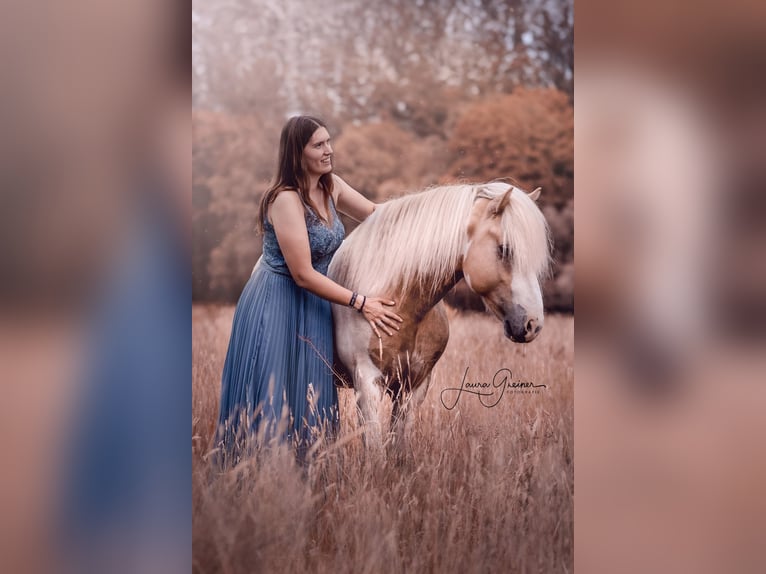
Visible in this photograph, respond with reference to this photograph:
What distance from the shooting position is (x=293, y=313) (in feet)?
6.15

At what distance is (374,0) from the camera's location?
1922mm

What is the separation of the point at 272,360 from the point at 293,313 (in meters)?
0.17

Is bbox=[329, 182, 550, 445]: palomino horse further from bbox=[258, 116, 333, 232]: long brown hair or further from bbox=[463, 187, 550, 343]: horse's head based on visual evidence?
bbox=[258, 116, 333, 232]: long brown hair

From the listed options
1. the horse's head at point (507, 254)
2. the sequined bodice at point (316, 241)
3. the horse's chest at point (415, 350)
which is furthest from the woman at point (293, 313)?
the horse's head at point (507, 254)

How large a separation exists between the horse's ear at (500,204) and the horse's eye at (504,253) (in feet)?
0.37

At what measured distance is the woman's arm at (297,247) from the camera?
1.82 metres

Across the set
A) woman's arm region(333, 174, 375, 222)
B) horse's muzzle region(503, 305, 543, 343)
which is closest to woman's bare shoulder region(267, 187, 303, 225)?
woman's arm region(333, 174, 375, 222)

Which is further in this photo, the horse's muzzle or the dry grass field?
the horse's muzzle

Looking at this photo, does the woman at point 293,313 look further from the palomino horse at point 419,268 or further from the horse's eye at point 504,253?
the horse's eye at point 504,253

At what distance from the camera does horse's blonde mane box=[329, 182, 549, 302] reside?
1.91 metres

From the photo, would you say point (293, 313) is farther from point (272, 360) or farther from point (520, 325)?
point (520, 325)

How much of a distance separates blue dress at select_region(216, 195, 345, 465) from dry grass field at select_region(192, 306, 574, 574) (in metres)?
0.05
